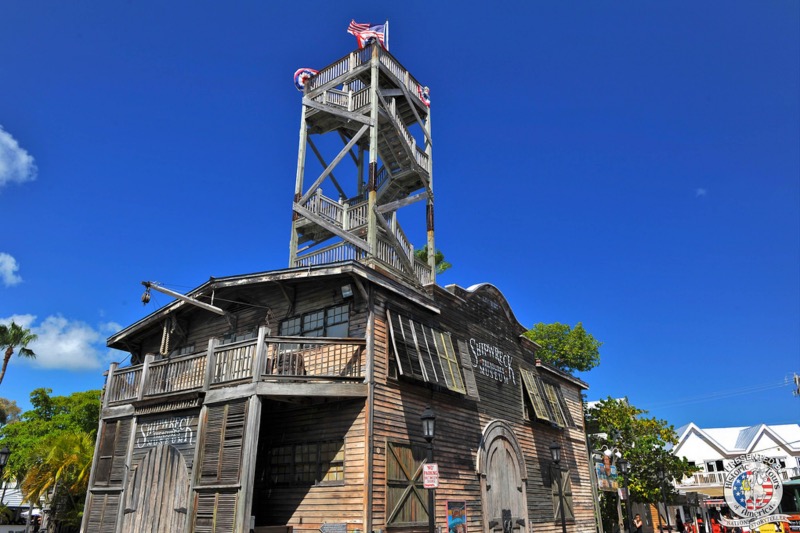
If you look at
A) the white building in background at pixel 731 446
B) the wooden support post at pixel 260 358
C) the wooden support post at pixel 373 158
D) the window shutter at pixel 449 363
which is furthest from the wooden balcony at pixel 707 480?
the wooden support post at pixel 260 358

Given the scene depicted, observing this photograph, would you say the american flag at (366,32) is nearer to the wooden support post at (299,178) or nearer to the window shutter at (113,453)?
the wooden support post at (299,178)

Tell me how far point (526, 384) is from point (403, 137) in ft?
36.7

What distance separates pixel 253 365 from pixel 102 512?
269 inches

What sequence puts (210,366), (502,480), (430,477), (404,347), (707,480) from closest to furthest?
(430,477), (210,366), (404,347), (502,480), (707,480)

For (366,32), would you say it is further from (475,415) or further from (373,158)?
(475,415)

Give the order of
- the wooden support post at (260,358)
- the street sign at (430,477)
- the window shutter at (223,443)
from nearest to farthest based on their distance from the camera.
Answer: the street sign at (430,477), the window shutter at (223,443), the wooden support post at (260,358)

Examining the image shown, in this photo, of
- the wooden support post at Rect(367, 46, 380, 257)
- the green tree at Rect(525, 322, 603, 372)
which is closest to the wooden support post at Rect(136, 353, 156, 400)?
the wooden support post at Rect(367, 46, 380, 257)

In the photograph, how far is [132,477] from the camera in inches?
606

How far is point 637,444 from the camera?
32.0 meters

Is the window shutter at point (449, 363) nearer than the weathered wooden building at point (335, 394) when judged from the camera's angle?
No

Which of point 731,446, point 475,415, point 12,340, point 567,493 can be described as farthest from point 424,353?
point 731,446

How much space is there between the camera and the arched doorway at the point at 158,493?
13.9 m

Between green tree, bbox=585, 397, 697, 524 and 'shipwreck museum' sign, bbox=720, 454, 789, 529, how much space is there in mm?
17999

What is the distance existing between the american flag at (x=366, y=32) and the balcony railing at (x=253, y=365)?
1366 cm
